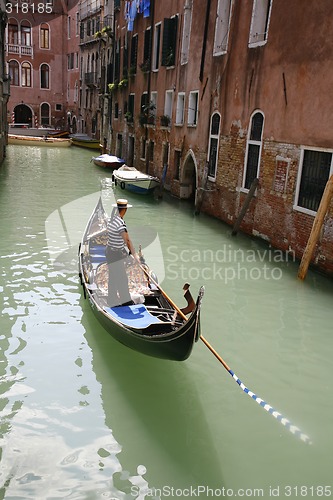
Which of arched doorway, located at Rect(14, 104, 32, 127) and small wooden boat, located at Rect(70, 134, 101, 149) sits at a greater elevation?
arched doorway, located at Rect(14, 104, 32, 127)

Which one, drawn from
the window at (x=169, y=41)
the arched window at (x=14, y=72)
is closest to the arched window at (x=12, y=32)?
the arched window at (x=14, y=72)

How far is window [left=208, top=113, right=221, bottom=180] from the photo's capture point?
10.7 metres

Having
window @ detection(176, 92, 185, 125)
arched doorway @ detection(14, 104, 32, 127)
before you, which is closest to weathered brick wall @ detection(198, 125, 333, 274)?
window @ detection(176, 92, 185, 125)

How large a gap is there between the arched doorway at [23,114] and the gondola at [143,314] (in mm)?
29643

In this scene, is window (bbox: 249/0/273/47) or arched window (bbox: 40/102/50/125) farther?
arched window (bbox: 40/102/50/125)

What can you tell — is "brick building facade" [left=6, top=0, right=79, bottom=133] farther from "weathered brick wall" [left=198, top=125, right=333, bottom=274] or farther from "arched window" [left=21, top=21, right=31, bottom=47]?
"weathered brick wall" [left=198, top=125, right=333, bottom=274]

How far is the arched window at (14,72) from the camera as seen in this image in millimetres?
32219

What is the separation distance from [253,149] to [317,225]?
301 cm

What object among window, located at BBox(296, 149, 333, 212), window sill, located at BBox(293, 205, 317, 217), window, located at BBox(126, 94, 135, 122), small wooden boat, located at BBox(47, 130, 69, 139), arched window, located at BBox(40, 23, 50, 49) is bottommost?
small wooden boat, located at BBox(47, 130, 69, 139)

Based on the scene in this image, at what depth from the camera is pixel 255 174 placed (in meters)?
9.12

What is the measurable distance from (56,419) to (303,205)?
5.30 metres

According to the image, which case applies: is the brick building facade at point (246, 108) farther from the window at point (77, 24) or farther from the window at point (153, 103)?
the window at point (77, 24)

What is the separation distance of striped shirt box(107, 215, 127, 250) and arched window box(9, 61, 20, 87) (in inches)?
1217

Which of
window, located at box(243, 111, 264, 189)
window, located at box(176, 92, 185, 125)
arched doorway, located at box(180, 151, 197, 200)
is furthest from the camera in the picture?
window, located at box(176, 92, 185, 125)
